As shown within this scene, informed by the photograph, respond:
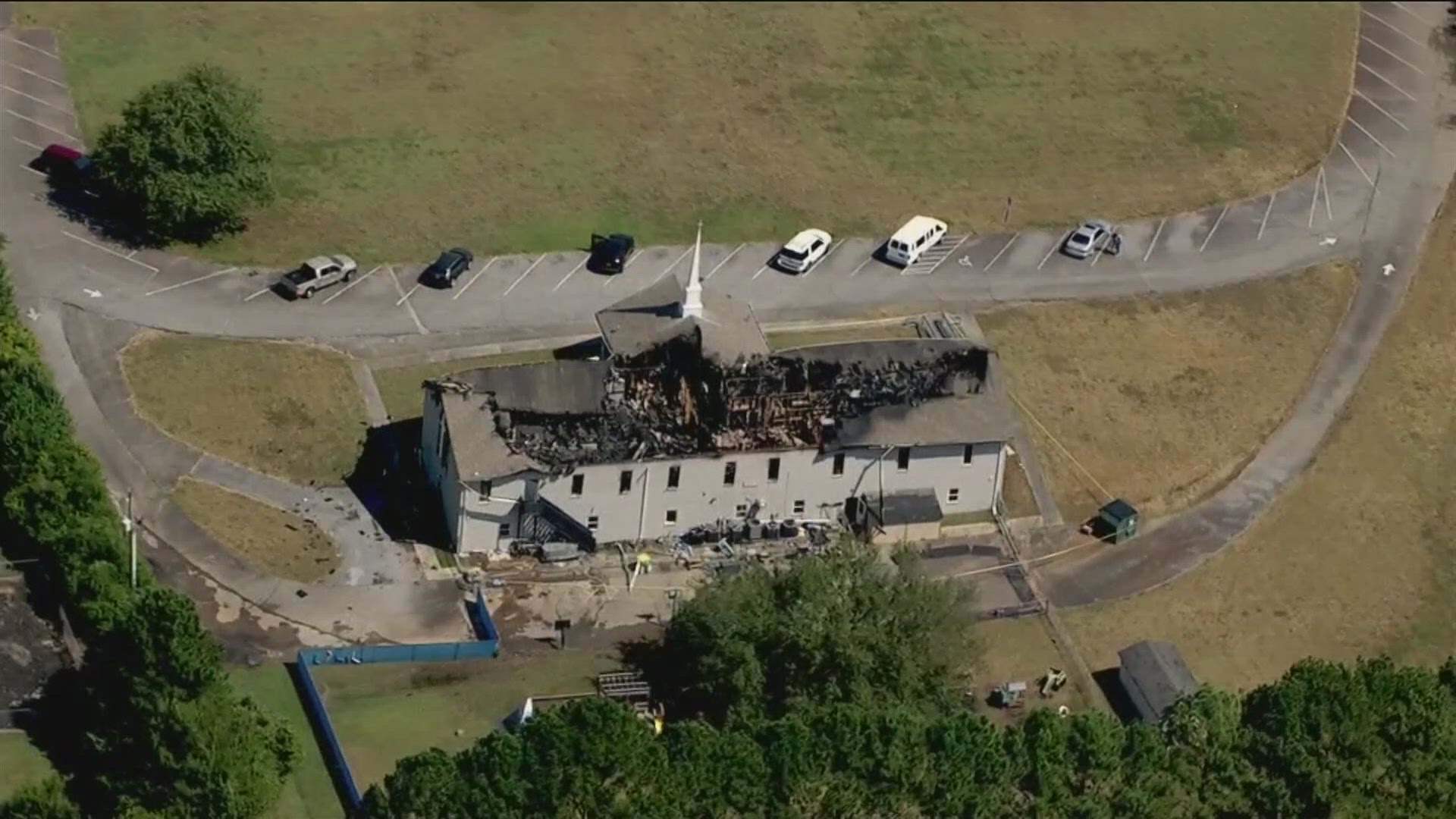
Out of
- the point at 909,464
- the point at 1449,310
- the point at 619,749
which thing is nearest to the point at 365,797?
the point at 619,749

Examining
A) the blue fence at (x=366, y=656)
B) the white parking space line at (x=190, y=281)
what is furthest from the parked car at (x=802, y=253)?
the blue fence at (x=366, y=656)

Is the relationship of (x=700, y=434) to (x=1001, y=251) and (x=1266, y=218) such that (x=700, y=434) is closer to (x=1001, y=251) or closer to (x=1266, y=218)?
(x=1001, y=251)

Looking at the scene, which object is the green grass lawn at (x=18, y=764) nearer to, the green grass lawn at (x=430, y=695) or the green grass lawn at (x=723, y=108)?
the green grass lawn at (x=430, y=695)

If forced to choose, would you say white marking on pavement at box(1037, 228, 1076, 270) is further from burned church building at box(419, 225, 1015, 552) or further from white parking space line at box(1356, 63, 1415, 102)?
white parking space line at box(1356, 63, 1415, 102)

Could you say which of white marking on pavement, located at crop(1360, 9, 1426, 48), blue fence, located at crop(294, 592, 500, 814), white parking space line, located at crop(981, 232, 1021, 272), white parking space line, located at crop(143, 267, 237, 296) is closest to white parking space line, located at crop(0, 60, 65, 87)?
white parking space line, located at crop(143, 267, 237, 296)

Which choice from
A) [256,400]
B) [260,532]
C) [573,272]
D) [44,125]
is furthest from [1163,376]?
[44,125]

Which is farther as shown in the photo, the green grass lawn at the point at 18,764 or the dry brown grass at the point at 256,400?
the dry brown grass at the point at 256,400
